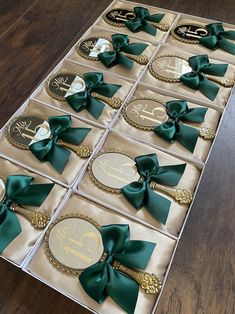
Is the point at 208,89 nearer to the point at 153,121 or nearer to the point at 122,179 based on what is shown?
the point at 153,121

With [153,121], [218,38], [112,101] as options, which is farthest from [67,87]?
[218,38]

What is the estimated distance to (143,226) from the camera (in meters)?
0.58

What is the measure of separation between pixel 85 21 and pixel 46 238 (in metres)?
0.70

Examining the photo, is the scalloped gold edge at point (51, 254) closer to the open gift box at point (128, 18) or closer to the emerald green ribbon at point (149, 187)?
the emerald green ribbon at point (149, 187)

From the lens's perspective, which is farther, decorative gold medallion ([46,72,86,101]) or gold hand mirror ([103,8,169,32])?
gold hand mirror ([103,8,169,32])

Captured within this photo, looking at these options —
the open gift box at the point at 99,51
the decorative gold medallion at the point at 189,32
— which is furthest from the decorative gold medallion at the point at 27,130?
the decorative gold medallion at the point at 189,32

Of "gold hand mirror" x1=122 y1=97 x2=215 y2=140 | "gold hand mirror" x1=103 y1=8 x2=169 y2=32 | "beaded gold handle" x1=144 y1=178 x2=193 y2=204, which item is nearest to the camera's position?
"beaded gold handle" x1=144 y1=178 x2=193 y2=204

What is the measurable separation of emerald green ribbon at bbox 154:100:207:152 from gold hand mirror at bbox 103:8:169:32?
0.30 meters

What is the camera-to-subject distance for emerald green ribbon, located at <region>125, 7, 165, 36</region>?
0.91m

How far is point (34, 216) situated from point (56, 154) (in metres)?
0.13

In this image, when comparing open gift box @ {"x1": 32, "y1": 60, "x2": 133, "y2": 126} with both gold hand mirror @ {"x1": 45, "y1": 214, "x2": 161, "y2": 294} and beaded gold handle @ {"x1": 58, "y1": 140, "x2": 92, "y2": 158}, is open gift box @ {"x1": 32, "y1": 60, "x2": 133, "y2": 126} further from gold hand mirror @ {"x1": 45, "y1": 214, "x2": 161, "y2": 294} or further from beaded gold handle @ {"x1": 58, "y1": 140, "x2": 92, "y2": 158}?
gold hand mirror @ {"x1": 45, "y1": 214, "x2": 161, "y2": 294}

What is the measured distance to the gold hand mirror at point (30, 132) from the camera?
67 cm

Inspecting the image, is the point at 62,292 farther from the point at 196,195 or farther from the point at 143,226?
the point at 196,195

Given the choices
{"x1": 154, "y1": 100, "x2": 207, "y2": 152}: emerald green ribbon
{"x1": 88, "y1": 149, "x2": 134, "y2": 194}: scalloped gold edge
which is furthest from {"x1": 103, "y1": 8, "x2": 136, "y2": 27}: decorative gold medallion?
{"x1": 88, "y1": 149, "x2": 134, "y2": 194}: scalloped gold edge
